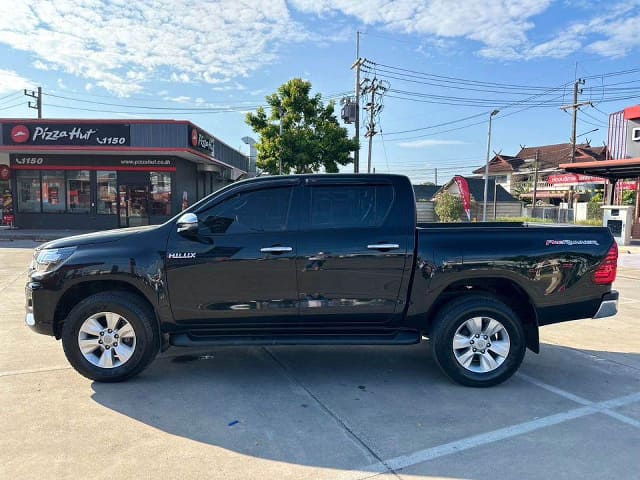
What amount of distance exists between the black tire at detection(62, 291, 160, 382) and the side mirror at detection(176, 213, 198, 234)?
824 millimetres

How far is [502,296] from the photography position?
4820 millimetres

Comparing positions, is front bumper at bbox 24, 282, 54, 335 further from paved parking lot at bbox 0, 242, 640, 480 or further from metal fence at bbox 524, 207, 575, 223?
metal fence at bbox 524, 207, 575, 223

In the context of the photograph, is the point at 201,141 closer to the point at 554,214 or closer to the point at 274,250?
the point at 274,250

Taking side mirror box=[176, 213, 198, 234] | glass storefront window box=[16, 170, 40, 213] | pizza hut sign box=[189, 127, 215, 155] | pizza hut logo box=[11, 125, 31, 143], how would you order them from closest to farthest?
side mirror box=[176, 213, 198, 234]
pizza hut logo box=[11, 125, 31, 143]
pizza hut sign box=[189, 127, 215, 155]
glass storefront window box=[16, 170, 40, 213]

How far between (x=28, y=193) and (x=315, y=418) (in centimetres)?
2507

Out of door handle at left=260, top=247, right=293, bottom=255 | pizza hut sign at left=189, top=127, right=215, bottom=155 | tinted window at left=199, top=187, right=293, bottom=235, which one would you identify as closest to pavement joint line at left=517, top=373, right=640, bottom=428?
door handle at left=260, top=247, right=293, bottom=255

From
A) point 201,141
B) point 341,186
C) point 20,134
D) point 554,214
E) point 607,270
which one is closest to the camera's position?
point 607,270

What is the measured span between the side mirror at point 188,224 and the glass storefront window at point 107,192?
21113 mm

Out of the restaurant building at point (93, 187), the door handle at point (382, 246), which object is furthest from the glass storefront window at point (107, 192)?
the door handle at point (382, 246)

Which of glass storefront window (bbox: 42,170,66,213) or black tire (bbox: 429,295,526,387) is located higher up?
glass storefront window (bbox: 42,170,66,213)

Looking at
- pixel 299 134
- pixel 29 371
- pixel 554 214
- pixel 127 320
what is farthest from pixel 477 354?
pixel 554 214

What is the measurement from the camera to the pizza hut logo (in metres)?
21.7

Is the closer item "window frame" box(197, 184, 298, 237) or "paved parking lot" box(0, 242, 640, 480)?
"paved parking lot" box(0, 242, 640, 480)

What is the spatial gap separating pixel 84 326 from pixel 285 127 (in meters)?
21.8
